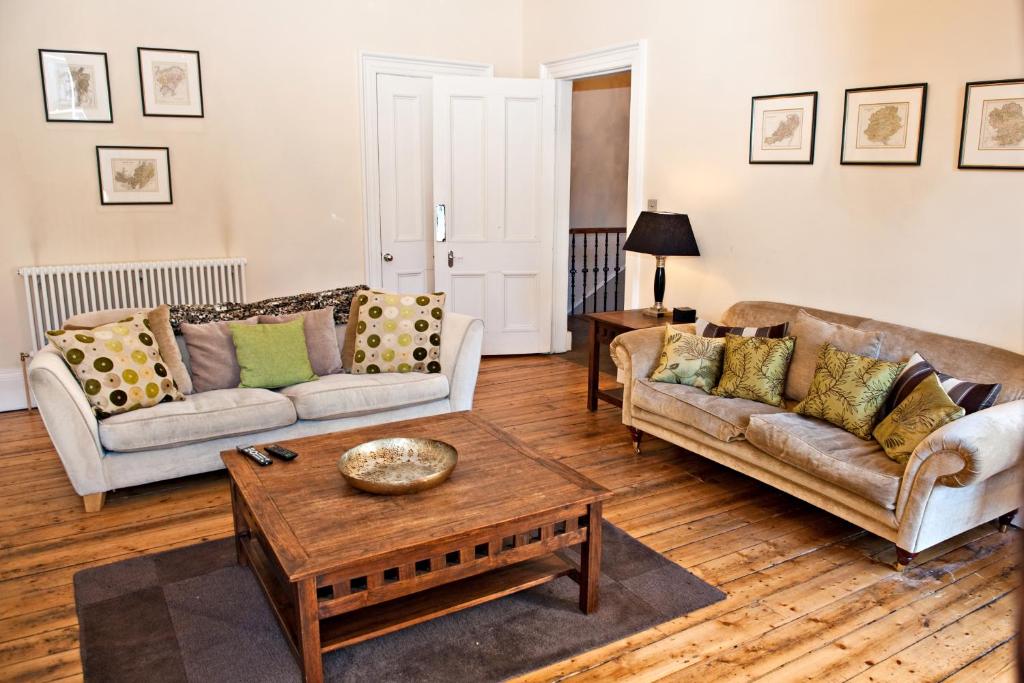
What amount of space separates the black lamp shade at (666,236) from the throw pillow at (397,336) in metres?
1.31

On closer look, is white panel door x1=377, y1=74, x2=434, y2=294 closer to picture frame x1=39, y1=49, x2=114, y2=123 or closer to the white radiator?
the white radiator

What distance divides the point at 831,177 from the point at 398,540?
3020 mm

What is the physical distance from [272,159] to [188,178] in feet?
1.92

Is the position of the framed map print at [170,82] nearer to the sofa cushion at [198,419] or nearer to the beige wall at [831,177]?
the sofa cushion at [198,419]

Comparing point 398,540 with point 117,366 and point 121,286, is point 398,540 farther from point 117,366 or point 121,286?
point 121,286

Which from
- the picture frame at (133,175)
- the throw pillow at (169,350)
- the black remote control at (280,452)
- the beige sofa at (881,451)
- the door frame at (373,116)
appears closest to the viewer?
the beige sofa at (881,451)

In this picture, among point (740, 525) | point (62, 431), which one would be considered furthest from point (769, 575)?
point (62, 431)

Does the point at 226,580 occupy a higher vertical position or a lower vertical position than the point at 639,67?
lower

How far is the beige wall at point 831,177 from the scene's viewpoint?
3426 mm

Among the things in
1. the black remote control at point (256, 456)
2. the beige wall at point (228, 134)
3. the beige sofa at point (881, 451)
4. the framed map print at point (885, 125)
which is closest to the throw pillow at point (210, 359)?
the black remote control at point (256, 456)

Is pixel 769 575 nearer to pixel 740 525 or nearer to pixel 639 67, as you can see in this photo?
pixel 740 525

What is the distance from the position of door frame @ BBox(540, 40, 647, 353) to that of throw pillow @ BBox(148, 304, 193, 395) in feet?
9.77

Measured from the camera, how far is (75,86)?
4.91 meters

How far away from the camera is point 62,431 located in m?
3.33
